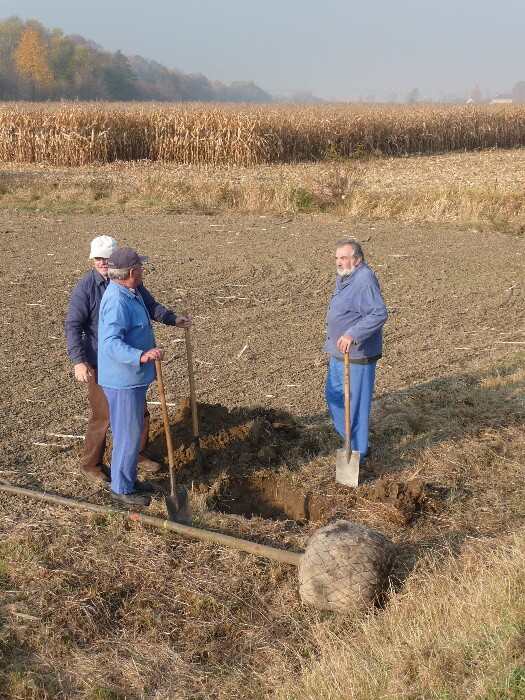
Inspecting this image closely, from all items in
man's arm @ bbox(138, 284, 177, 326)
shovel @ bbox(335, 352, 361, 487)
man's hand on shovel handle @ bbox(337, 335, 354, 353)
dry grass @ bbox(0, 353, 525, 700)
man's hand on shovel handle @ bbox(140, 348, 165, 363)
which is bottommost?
dry grass @ bbox(0, 353, 525, 700)

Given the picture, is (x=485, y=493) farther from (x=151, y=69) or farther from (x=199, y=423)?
(x=151, y=69)

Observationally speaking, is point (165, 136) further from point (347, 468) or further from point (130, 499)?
point (130, 499)

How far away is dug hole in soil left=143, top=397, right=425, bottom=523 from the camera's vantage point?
5883 millimetres

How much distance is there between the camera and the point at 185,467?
6301mm

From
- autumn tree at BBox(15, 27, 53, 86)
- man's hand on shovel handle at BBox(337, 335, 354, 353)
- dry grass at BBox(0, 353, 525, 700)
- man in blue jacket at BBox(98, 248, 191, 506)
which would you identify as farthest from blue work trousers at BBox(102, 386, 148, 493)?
autumn tree at BBox(15, 27, 53, 86)

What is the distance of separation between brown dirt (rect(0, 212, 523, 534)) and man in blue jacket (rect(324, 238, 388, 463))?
0.45 metres

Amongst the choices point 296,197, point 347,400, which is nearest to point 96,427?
point 347,400

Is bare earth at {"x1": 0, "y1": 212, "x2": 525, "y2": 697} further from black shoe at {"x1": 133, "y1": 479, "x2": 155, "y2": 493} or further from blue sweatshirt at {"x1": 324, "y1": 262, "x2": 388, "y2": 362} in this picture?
blue sweatshirt at {"x1": 324, "y1": 262, "x2": 388, "y2": 362}

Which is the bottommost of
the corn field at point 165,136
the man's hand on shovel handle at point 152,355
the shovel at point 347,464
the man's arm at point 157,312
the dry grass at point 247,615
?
the dry grass at point 247,615

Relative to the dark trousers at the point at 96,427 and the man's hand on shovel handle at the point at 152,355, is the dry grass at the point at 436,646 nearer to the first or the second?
the man's hand on shovel handle at the point at 152,355

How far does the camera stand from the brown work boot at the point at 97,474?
19.7ft

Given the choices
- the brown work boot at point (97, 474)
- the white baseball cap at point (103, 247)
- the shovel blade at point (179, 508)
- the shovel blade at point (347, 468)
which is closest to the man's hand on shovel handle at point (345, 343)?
the shovel blade at point (347, 468)

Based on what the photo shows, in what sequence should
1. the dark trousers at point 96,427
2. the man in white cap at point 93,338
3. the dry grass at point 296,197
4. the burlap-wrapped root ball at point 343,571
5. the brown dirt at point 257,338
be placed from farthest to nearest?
the dry grass at point 296,197, the brown dirt at point 257,338, the dark trousers at point 96,427, the man in white cap at point 93,338, the burlap-wrapped root ball at point 343,571

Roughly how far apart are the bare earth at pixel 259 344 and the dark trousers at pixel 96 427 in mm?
186
